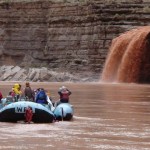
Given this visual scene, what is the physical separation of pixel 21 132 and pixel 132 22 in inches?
1799

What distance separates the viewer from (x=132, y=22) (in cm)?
5978

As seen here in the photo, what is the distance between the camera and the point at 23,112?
57.5 ft

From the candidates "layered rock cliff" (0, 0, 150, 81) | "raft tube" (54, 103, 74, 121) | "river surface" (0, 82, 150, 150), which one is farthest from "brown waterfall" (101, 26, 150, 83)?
"raft tube" (54, 103, 74, 121)

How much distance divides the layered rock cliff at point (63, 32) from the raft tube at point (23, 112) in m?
40.4

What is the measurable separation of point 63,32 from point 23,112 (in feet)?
154

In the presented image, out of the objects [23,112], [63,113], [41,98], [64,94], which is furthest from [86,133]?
[64,94]

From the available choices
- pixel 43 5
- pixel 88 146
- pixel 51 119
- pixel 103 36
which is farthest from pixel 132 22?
pixel 88 146

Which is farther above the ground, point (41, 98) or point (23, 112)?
point (41, 98)

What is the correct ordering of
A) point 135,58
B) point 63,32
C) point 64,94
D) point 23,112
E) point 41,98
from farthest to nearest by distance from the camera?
point 63,32 → point 135,58 → point 64,94 → point 41,98 → point 23,112

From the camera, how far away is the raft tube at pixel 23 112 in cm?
1750

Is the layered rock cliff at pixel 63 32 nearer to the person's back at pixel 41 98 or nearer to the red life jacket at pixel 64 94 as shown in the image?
the red life jacket at pixel 64 94

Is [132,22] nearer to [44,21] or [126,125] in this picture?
[44,21]

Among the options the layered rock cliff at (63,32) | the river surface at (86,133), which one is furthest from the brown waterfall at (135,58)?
the river surface at (86,133)

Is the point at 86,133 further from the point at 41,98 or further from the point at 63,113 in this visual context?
the point at 41,98
